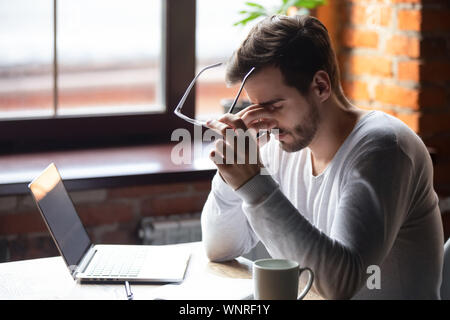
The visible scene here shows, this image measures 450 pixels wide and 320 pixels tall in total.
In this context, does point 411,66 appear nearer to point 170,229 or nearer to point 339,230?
point 170,229

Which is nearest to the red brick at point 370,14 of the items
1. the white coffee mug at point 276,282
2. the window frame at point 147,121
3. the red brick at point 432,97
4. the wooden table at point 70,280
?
the red brick at point 432,97

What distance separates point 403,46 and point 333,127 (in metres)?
0.89

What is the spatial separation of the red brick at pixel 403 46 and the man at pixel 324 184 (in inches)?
31.2

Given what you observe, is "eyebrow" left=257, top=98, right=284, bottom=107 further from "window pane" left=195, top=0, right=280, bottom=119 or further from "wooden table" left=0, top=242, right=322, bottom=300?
"window pane" left=195, top=0, right=280, bottom=119

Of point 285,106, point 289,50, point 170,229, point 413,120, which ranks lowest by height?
point 170,229

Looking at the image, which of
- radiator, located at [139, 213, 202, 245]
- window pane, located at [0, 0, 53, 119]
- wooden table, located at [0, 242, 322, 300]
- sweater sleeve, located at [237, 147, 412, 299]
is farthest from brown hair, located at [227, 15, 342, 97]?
window pane, located at [0, 0, 53, 119]

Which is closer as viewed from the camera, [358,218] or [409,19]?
[358,218]

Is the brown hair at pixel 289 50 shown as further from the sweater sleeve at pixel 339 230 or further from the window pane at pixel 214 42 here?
the window pane at pixel 214 42

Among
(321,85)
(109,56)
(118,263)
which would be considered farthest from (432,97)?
(118,263)

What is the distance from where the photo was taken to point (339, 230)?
128 centimetres

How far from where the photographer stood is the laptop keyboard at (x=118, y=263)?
1420 mm

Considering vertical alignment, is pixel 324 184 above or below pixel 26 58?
below

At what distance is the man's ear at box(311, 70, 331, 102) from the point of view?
1430 millimetres
